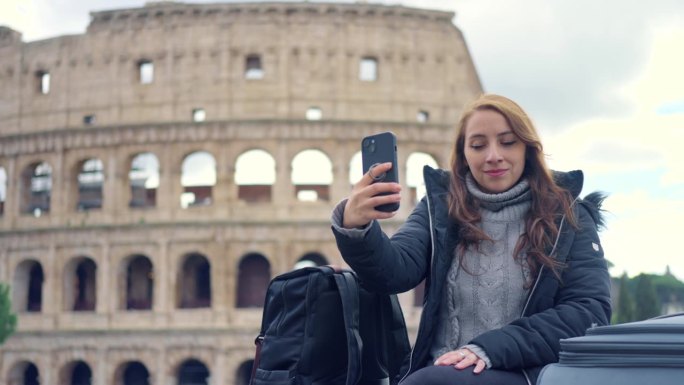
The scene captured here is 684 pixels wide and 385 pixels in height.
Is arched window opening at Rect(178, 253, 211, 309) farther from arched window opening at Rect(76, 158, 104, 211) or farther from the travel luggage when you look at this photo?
the travel luggage

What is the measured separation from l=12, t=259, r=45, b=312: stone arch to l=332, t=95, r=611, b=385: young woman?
3198 cm

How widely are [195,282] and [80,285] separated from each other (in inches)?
194

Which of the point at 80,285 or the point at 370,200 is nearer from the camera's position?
the point at 370,200

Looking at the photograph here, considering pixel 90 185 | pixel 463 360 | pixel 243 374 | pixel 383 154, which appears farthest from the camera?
pixel 90 185

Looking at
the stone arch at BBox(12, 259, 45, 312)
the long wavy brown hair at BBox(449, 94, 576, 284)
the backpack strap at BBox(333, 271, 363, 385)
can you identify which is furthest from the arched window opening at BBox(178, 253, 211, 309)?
the long wavy brown hair at BBox(449, 94, 576, 284)

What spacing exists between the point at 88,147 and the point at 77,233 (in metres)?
3.31

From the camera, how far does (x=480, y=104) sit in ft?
11.4

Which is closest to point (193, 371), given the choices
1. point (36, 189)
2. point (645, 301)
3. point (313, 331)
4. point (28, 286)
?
point (28, 286)

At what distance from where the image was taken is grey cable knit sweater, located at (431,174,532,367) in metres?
3.37

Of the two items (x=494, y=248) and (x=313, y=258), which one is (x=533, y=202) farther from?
(x=313, y=258)

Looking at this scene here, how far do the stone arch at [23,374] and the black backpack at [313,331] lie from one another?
103 feet

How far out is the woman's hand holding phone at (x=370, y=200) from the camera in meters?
3.04

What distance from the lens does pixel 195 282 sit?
107 ft

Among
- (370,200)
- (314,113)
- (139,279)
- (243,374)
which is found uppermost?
(314,113)
